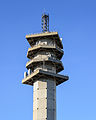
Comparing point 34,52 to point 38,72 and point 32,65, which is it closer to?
point 32,65

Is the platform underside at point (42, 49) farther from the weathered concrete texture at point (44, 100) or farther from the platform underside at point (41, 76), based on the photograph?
the weathered concrete texture at point (44, 100)

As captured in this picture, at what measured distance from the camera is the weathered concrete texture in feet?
234

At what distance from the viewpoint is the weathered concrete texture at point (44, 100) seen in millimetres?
71375

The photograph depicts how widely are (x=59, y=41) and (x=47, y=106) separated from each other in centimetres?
2166

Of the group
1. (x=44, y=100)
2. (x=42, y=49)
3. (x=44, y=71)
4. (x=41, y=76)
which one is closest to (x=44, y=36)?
(x=42, y=49)

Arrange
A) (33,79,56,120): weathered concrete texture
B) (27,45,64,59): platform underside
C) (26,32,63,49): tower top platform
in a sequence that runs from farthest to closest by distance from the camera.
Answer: (26,32,63,49): tower top platform < (27,45,64,59): platform underside < (33,79,56,120): weathered concrete texture

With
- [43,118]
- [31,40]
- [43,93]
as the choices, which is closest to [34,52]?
[31,40]

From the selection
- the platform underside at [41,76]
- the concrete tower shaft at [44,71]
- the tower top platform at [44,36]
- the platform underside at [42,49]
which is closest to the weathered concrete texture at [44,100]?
the concrete tower shaft at [44,71]

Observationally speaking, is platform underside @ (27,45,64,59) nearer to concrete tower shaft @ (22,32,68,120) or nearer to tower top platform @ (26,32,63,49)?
concrete tower shaft @ (22,32,68,120)

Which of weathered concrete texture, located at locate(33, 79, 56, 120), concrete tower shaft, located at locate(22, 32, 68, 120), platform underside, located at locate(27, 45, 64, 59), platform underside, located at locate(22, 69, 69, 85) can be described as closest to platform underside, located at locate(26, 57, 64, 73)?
concrete tower shaft, located at locate(22, 32, 68, 120)

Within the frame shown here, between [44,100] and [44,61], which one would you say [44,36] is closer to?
[44,61]

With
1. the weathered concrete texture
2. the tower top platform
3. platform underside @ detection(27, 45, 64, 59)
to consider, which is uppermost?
the tower top platform

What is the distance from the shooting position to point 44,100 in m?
72.5

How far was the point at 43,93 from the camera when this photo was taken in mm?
73438
